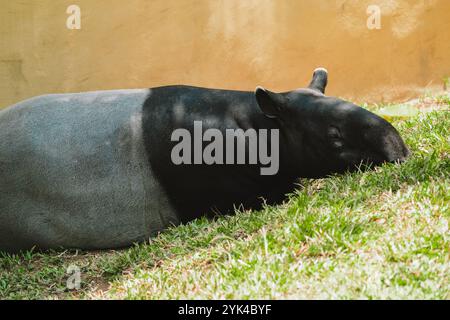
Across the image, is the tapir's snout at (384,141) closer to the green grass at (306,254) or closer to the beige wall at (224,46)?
the green grass at (306,254)

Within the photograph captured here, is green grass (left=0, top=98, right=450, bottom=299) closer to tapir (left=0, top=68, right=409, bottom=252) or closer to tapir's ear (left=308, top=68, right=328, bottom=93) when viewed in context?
A: tapir (left=0, top=68, right=409, bottom=252)

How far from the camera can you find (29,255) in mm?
6477

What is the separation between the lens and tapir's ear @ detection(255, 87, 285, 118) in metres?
6.55

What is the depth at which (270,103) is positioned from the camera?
21.7ft

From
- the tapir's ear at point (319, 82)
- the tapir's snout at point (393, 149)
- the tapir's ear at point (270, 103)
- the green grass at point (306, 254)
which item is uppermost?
the tapir's ear at point (319, 82)

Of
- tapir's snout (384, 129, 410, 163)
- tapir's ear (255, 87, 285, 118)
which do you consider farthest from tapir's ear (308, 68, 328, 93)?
tapir's snout (384, 129, 410, 163)

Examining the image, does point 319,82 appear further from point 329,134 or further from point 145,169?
point 145,169

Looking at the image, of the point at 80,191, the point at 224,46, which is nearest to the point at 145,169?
the point at 80,191

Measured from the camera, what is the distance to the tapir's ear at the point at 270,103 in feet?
21.5

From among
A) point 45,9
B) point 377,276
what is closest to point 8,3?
point 45,9

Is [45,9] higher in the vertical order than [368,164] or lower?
higher

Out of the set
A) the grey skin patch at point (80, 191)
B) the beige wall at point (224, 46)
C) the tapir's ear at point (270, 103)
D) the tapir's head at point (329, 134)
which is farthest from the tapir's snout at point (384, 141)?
the beige wall at point (224, 46)

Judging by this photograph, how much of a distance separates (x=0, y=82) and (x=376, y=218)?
23.1 ft
